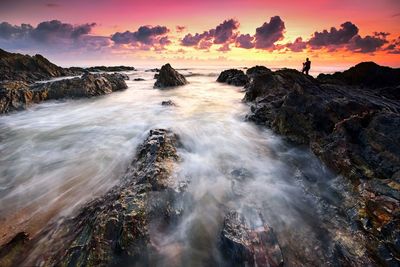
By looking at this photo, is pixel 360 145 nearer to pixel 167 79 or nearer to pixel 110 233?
pixel 110 233

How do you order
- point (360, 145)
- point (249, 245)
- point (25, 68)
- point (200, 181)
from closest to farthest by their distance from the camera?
point (249, 245), point (360, 145), point (200, 181), point (25, 68)

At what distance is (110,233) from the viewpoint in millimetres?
3646

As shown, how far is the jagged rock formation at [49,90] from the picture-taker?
1357 cm

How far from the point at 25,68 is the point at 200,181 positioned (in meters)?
34.8

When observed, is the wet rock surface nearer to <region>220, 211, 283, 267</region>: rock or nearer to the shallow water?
the shallow water

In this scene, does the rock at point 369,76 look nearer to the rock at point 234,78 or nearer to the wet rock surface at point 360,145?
the wet rock surface at point 360,145

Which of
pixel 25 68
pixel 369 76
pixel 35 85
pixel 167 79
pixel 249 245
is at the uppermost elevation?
pixel 369 76

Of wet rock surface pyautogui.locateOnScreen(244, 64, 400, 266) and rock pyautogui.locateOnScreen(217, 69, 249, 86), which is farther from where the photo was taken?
rock pyautogui.locateOnScreen(217, 69, 249, 86)

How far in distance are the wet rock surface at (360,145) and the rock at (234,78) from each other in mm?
17117

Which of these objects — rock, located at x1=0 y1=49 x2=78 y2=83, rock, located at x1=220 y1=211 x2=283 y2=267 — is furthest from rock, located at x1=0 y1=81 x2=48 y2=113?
rock, located at x1=220 y1=211 x2=283 y2=267

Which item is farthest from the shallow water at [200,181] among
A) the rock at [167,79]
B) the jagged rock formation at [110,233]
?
the rock at [167,79]

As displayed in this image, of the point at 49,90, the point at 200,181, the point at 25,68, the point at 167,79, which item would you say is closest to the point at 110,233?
the point at 200,181

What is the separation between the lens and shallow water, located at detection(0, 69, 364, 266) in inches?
157

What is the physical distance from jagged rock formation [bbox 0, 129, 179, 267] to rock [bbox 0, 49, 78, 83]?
91.6 ft
